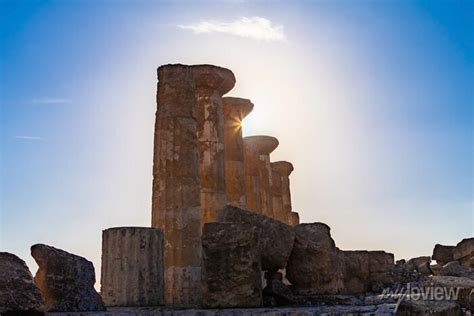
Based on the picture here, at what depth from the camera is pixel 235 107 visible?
62.3ft

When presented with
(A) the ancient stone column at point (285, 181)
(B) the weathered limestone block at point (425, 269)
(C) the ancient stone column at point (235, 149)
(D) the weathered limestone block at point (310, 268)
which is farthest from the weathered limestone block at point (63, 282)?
(A) the ancient stone column at point (285, 181)

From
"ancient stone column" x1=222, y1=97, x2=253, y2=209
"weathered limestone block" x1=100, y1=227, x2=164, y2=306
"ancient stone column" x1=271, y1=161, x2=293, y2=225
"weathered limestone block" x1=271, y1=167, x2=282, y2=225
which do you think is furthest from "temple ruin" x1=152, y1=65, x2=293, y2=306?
"ancient stone column" x1=271, y1=161, x2=293, y2=225

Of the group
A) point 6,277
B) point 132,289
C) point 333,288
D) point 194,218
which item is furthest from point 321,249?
point 6,277

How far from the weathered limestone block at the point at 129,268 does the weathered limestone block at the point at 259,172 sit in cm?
Answer: 1110

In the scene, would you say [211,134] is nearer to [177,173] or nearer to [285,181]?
[177,173]

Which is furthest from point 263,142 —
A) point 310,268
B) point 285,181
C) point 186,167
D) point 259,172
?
point 310,268

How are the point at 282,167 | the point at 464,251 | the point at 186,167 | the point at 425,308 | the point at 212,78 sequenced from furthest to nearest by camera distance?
the point at 282,167
the point at 464,251
the point at 212,78
the point at 186,167
the point at 425,308

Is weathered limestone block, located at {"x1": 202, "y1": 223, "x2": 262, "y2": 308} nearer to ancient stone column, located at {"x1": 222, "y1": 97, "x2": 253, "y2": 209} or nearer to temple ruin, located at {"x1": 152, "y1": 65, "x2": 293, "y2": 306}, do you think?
temple ruin, located at {"x1": 152, "y1": 65, "x2": 293, "y2": 306}

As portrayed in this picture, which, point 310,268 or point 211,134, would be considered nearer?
point 310,268

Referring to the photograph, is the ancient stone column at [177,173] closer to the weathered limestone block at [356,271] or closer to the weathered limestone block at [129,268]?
the weathered limestone block at [129,268]

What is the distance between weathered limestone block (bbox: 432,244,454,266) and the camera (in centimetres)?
2208

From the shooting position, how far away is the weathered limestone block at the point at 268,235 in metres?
8.54

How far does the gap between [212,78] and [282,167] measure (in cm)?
1114

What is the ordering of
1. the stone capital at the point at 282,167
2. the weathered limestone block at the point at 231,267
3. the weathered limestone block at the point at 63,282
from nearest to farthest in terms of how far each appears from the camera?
the weathered limestone block at the point at 231,267, the weathered limestone block at the point at 63,282, the stone capital at the point at 282,167
